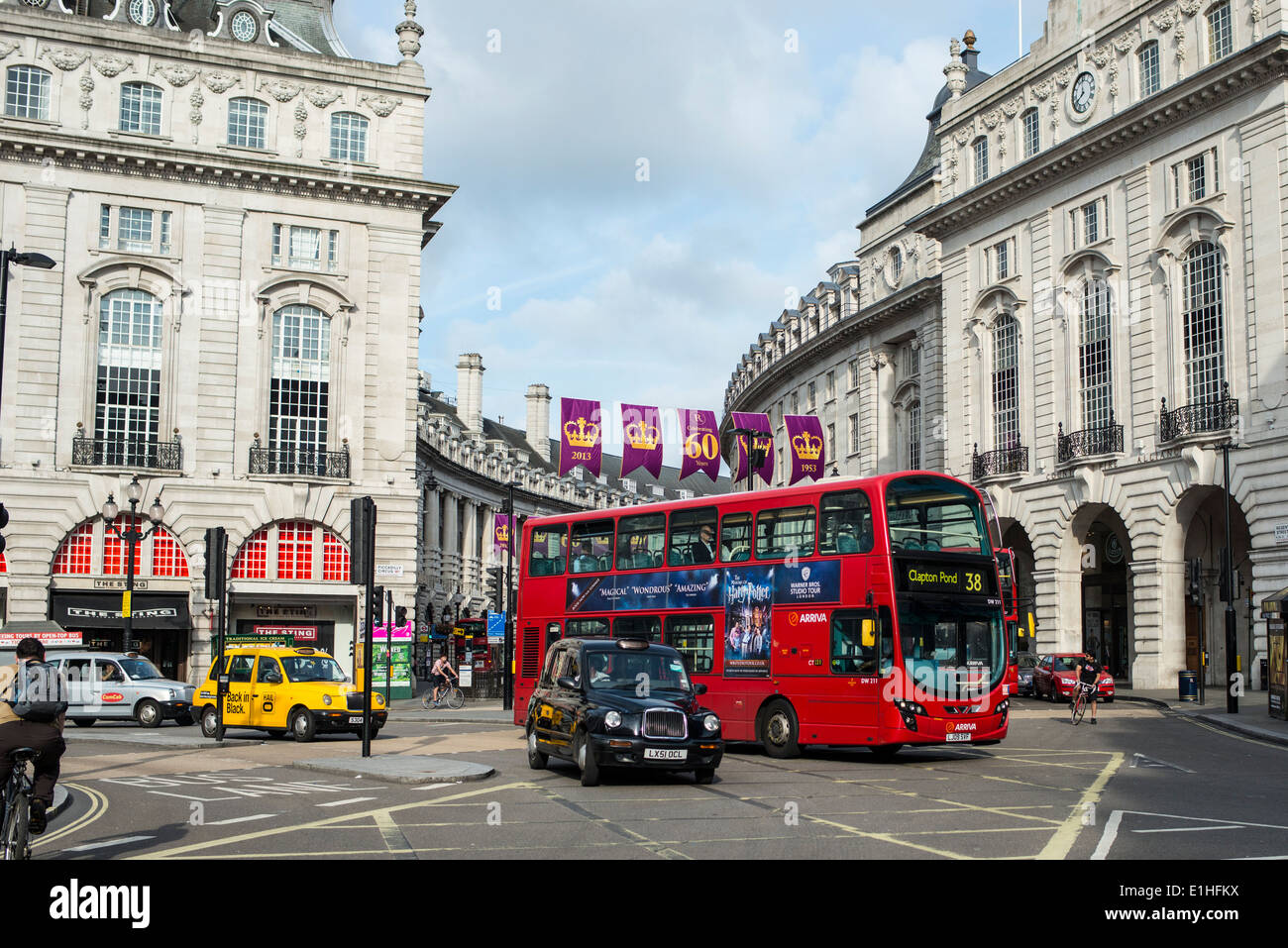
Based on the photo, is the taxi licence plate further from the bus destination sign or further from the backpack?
the backpack

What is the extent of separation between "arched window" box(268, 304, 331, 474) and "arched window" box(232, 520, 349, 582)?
201 cm

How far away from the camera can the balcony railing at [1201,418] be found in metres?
39.7

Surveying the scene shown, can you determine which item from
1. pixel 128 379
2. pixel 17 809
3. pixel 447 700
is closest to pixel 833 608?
pixel 17 809

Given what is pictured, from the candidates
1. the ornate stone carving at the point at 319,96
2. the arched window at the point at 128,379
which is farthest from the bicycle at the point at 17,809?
the ornate stone carving at the point at 319,96

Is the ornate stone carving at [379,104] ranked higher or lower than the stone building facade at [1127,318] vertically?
higher

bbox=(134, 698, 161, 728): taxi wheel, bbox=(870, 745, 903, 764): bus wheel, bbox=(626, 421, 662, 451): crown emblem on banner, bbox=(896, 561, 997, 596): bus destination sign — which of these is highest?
bbox=(626, 421, 662, 451): crown emblem on banner

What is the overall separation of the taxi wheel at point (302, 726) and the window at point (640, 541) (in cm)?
679

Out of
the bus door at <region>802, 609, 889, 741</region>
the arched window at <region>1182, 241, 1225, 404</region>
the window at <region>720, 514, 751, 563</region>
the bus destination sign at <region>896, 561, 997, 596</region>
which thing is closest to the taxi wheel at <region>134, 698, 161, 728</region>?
the window at <region>720, 514, 751, 563</region>

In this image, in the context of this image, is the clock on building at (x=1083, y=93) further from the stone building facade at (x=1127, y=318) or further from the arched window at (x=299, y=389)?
the arched window at (x=299, y=389)

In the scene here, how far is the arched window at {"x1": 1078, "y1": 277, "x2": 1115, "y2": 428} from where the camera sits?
45.3 m

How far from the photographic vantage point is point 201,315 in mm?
43469
